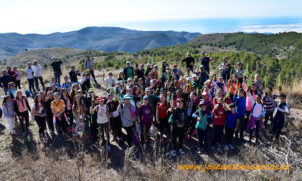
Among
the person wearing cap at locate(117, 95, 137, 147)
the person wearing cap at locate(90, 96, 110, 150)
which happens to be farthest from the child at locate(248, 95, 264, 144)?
the person wearing cap at locate(90, 96, 110, 150)

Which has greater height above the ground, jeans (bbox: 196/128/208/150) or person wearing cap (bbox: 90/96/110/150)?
person wearing cap (bbox: 90/96/110/150)

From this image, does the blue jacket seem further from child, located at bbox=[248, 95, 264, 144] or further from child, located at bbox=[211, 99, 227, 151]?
child, located at bbox=[211, 99, 227, 151]

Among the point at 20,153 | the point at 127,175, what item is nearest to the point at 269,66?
the point at 127,175

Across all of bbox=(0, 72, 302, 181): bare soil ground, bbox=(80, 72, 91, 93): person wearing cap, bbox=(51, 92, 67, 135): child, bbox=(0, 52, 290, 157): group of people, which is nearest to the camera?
bbox=(0, 72, 302, 181): bare soil ground

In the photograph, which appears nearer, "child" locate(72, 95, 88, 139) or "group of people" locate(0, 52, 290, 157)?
"group of people" locate(0, 52, 290, 157)

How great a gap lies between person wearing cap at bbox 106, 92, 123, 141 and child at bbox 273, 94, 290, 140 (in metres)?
5.17

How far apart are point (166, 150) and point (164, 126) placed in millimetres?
775

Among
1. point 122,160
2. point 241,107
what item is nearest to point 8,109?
point 122,160

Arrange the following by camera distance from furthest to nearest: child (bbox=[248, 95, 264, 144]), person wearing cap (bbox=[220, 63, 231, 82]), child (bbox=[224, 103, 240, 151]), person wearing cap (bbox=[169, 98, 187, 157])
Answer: person wearing cap (bbox=[220, 63, 231, 82]) → child (bbox=[248, 95, 264, 144]) → child (bbox=[224, 103, 240, 151]) → person wearing cap (bbox=[169, 98, 187, 157])

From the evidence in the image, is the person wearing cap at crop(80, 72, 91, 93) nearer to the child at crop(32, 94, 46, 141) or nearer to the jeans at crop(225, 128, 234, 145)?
the child at crop(32, 94, 46, 141)

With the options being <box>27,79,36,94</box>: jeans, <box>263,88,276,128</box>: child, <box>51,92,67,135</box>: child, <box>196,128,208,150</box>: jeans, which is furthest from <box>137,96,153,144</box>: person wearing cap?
<box>27,79,36,94</box>: jeans

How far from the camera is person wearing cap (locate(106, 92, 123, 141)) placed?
619 centimetres

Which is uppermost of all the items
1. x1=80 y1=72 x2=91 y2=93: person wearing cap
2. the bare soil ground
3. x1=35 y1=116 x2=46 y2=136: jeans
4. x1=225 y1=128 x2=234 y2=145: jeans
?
x1=80 y1=72 x2=91 y2=93: person wearing cap

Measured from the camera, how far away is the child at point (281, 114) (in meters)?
6.09
